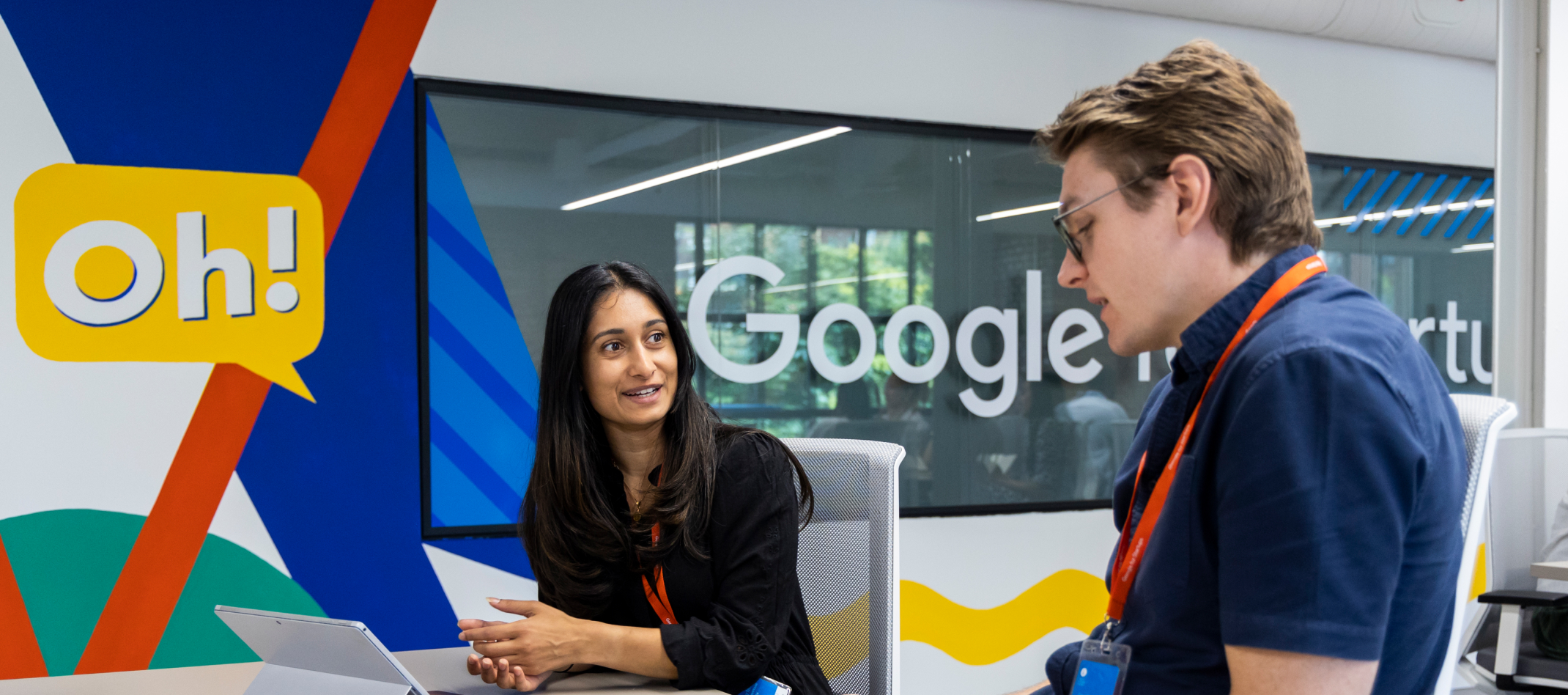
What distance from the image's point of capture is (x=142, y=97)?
3172mm

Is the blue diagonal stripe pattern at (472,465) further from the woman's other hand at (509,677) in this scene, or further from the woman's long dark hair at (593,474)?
the woman's other hand at (509,677)

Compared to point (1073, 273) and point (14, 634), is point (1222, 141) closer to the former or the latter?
point (1073, 273)

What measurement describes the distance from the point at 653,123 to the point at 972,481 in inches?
72.7

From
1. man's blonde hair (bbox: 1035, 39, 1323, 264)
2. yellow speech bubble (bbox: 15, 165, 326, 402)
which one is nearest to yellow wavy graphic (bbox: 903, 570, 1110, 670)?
→ yellow speech bubble (bbox: 15, 165, 326, 402)

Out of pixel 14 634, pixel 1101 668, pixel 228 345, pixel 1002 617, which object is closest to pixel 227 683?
pixel 1101 668

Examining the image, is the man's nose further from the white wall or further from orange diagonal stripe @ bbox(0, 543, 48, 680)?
orange diagonal stripe @ bbox(0, 543, 48, 680)

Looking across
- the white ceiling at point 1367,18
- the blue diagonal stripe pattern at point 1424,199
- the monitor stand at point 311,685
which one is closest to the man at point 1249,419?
the monitor stand at point 311,685

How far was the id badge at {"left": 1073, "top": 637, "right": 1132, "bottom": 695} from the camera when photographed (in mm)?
1140

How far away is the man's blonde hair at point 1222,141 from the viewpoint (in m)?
1.08

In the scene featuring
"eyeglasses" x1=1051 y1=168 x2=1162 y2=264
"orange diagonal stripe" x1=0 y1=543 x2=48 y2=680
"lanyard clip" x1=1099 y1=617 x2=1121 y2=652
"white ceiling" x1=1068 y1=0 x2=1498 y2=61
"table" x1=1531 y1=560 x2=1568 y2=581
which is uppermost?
"white ceiling" x1=1068 y1=0 x2=1498 y2=61

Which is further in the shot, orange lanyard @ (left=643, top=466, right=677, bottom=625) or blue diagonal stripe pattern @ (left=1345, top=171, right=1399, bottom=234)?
blue diagonal stripe pattern @ (left=1345, top=171, right=1399, bottom=234)

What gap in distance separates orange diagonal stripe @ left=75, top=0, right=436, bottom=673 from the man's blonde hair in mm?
2840

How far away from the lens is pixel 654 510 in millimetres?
1912

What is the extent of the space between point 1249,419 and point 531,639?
108cm
